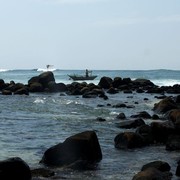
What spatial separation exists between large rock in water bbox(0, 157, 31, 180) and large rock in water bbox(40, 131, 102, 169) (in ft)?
6.65

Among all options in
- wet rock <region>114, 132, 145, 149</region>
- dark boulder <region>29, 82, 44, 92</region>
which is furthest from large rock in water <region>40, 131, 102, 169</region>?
dark boulder <region>29, 82, 44, 92</region>

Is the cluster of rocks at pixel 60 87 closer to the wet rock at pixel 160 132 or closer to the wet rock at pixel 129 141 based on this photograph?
the wet rock at pixel 160 132

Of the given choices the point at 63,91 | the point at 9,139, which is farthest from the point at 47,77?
the point at 9,139

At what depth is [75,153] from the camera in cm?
1420

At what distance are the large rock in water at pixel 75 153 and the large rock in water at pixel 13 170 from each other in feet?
6.65

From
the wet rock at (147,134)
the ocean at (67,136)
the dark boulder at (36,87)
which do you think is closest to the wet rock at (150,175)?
the ocean at (67,136)

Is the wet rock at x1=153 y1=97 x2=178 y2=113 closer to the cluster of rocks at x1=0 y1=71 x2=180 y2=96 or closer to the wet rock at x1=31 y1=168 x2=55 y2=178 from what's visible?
the cluster of rocks at x1=0 y1=71 x2=180 y2=96

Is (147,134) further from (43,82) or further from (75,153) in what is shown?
(43,82)

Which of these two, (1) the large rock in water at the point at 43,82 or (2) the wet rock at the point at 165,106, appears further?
(1) the large rock in water at the point at 43,82

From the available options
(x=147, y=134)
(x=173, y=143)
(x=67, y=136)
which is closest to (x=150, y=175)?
(x=173, y=143)

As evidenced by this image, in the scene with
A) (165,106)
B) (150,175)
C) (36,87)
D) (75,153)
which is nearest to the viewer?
(150,175)

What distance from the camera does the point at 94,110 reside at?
3300 cm

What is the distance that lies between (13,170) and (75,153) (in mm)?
2989

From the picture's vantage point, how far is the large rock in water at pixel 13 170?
11.5 m
